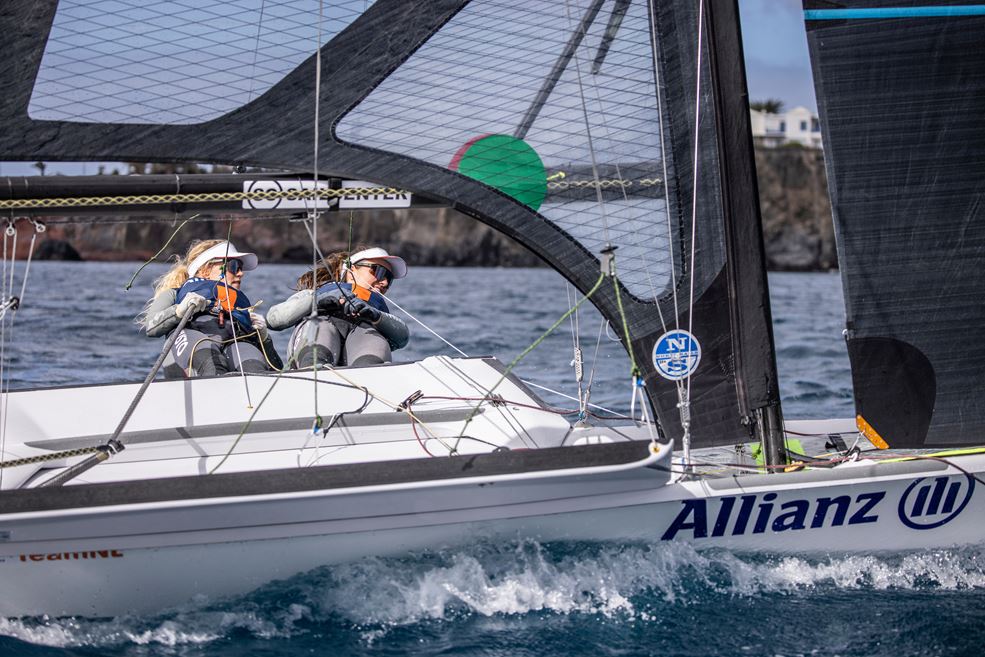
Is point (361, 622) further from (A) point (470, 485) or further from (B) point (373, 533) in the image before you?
(A) point (470, 485)

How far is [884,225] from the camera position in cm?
414

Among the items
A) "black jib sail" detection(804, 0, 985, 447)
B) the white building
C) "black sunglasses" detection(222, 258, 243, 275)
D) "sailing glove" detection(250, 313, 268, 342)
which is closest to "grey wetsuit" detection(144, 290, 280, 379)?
"sailing glove" detection(250, 313, 268, 342)

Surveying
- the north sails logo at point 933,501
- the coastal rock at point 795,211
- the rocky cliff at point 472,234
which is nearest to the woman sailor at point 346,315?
the north sails logo at point 933,501

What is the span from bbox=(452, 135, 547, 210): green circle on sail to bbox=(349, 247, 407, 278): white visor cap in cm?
109

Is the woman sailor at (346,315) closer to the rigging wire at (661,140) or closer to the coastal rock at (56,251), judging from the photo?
the rigging wire at (661,140)

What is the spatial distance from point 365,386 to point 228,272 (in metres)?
1.22

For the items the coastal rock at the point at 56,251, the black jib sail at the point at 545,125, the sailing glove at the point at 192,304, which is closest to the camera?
the black jib sail at the point at 545,125

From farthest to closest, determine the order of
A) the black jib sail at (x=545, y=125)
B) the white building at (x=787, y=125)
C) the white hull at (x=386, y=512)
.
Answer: the white building at (x=787, y=125) < the black jib sail at (x=545, y=125) < the white hull at (x=386, y=512)

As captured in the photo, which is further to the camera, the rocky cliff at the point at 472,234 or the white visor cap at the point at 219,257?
the rocky cliff at the point at 472,234

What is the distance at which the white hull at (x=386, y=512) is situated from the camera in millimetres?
3393

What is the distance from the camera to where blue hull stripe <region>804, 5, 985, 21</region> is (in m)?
4.07

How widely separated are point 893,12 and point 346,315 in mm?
2688

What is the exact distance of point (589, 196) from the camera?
417cm

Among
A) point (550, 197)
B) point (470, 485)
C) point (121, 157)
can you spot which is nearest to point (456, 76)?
point (550, 197)
